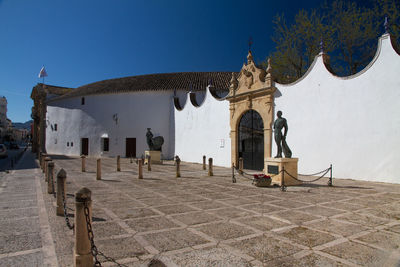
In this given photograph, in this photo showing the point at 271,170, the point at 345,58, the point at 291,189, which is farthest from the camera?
the point at 345,58

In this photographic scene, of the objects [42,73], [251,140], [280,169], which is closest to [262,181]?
[280,169]

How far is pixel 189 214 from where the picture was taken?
5.50 meters

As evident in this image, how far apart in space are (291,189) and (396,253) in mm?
5091

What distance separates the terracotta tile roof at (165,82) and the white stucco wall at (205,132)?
427cm

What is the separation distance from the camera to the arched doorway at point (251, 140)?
1418 cm

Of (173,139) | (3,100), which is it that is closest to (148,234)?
(173,139)

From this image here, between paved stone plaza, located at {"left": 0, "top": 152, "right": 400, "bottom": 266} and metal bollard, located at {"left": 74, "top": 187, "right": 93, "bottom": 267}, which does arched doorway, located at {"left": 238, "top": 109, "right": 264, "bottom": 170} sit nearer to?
paved stone plaza, located at {"left": 0, "top": 152, "right": 400, "bottom": 266}

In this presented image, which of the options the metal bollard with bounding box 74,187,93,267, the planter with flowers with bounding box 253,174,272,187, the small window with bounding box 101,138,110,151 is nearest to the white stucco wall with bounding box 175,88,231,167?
the planter with flowers with bounding box 253,174,272,187

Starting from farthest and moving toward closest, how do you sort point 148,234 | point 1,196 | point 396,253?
point 1,196
point 148,234
point 396,253

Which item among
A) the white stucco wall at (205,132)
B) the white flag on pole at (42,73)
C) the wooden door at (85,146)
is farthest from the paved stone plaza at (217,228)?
the white flag on pole at (42,73)

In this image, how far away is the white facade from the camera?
31.2 ft

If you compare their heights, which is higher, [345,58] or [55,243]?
[345,58]

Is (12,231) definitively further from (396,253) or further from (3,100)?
(3,100)

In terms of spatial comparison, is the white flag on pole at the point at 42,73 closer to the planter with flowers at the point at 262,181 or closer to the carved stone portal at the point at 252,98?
the carved stone portal at the point at 252,98
